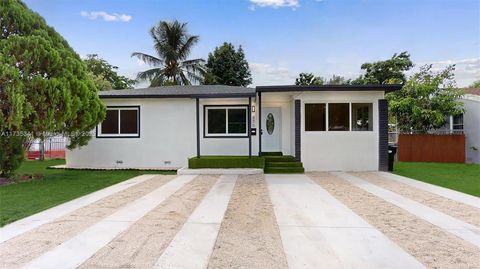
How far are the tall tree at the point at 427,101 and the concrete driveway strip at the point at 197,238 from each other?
40.6 ft

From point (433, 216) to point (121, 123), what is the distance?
1195cm

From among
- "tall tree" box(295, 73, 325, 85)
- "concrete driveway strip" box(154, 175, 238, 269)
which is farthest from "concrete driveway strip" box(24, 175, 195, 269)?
"tall tree" box(295, 73, 325, 85)

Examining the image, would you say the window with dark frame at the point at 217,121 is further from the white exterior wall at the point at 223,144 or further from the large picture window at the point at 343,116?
the large picture window at the point at 343,116

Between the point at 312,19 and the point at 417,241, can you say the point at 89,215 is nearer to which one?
the point at 417,241

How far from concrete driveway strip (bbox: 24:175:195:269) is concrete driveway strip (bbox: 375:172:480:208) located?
6.27m

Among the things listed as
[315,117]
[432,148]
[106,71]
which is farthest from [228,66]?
[315,117]

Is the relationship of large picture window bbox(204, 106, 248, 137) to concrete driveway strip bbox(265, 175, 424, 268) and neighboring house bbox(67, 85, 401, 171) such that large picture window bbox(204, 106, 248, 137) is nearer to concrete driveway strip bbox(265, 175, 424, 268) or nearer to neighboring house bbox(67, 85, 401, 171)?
neighboring house bbox(67, 85, 401, 171)

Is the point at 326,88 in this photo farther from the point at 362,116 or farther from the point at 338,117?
the point at 362,116

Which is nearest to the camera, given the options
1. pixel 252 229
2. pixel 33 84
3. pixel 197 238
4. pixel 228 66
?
pixel 197 238

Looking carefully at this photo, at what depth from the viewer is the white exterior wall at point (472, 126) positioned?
14828 mm

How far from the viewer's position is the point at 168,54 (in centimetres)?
2670

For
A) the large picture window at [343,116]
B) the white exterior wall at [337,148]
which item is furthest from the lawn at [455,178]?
the large picture window at [343,116]

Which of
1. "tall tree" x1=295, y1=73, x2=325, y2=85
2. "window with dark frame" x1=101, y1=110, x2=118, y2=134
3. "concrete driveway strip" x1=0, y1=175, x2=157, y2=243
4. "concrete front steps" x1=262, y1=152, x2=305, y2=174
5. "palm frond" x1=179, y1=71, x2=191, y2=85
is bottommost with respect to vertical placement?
"concrete driveway strip" x1=0, y1=175, x2=157, y2=243

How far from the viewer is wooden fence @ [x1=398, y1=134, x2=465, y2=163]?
15.2 meters
